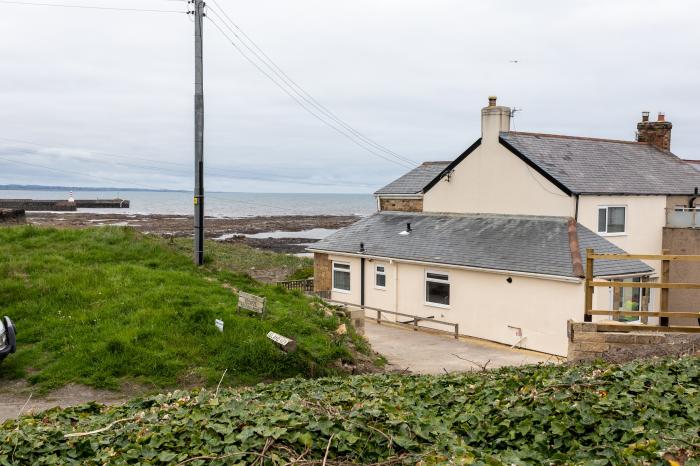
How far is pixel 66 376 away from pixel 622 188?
22.4 meters

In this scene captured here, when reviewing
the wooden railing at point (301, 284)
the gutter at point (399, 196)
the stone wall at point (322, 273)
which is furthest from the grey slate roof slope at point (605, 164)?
the wooden railing at point (301, 284)

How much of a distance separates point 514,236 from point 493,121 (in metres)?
5.14

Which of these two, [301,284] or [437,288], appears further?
[301,284]

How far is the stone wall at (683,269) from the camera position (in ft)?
83.8

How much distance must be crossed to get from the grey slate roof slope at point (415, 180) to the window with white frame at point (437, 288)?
6772 millimetres

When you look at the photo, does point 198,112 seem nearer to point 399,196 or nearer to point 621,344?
point 621,344

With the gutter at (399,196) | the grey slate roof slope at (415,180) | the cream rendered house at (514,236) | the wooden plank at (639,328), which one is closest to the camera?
the wooden plank at (639,328)

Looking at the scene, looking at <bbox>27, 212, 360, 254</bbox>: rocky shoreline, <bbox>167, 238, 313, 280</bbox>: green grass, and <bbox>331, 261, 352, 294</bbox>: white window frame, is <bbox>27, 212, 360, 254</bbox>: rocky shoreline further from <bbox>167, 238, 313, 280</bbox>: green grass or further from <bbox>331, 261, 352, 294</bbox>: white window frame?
<bbox>331, 261, 352, 294</bbox>: white window frame

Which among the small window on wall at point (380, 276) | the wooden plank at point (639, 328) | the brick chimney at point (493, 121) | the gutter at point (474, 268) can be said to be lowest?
the small window on wall at point (380, 276)

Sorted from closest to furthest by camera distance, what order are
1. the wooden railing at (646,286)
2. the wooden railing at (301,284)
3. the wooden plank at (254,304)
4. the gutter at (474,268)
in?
1. the wooden railing at (646,286)
2. the wooden plank at (254,304)
3. the gutter at (474,268)
4. the wooden railing at (301,284)

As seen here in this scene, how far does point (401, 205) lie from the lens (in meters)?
31.7

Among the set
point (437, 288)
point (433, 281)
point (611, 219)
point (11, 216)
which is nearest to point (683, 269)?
point (611, 219)

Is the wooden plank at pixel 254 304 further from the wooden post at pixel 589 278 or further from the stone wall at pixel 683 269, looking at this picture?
the stone wall at pixel 683 269

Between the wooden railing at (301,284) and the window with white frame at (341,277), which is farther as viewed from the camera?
the wooden railing at (301,284)
